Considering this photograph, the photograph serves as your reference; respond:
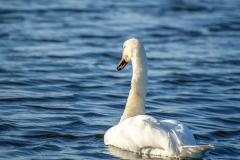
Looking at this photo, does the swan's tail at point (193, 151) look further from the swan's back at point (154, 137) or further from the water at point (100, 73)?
the water at point (100, 73)

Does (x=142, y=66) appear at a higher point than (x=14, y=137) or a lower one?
higher

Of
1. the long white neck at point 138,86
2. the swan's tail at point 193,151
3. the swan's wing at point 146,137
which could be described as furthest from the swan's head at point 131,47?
the swan's tail at point 193,151

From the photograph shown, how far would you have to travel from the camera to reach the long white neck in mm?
9484

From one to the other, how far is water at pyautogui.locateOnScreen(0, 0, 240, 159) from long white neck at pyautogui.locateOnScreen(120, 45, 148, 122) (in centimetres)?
71

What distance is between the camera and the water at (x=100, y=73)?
973 centimetres

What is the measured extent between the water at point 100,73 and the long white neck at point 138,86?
707 millimetres

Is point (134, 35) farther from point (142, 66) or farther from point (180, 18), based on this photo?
point (142, 66)

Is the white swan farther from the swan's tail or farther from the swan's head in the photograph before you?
the swan's head

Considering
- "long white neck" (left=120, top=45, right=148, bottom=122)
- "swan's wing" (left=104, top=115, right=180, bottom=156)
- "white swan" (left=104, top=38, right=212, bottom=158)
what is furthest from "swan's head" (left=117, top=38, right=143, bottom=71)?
"swan's wing" (left=104, top=115, right=180, bottom=156)

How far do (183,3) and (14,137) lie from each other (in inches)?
743

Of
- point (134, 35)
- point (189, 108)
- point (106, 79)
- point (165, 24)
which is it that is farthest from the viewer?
point (165, 24)

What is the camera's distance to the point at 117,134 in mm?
8680

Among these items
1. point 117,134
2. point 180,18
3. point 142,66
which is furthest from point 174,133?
point 180,18

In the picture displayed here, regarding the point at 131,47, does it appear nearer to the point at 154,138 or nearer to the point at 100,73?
the point at 154,138
